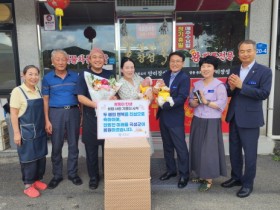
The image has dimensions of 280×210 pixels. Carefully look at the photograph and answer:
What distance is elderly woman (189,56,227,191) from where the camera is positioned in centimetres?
336

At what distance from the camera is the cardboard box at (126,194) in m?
3.00

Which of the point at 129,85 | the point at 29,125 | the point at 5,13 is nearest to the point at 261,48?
the point at 129,85

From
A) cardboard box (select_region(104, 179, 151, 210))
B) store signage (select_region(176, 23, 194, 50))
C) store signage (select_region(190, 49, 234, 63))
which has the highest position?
store signage (select_region(176, 23, 194, 50))

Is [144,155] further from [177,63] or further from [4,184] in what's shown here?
[4,184]

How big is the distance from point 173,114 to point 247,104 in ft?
2.78

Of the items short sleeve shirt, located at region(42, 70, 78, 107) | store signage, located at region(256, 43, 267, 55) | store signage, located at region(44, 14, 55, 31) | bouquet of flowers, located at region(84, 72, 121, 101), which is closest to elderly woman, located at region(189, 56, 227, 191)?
bouquet of flowers, located at region(84, 72, 121, 101)

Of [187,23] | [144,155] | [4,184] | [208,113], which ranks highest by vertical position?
[187,23]

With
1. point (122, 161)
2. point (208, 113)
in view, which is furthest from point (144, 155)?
point (208, 113)

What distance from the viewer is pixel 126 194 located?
→ 3021mm

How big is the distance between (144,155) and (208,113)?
0.96m

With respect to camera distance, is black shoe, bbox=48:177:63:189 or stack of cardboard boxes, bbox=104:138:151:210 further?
black shoe, bbox=48:177:63:189

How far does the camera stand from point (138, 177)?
3023mm

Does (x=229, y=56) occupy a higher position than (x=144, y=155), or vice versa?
(x=229, y=56)

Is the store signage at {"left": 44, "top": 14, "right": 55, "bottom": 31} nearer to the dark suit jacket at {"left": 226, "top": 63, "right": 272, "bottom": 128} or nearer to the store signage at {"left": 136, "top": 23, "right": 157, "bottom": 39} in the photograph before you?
the store signage at {"left": 136, "top": 23, "right": 157, "bottom": 39}
